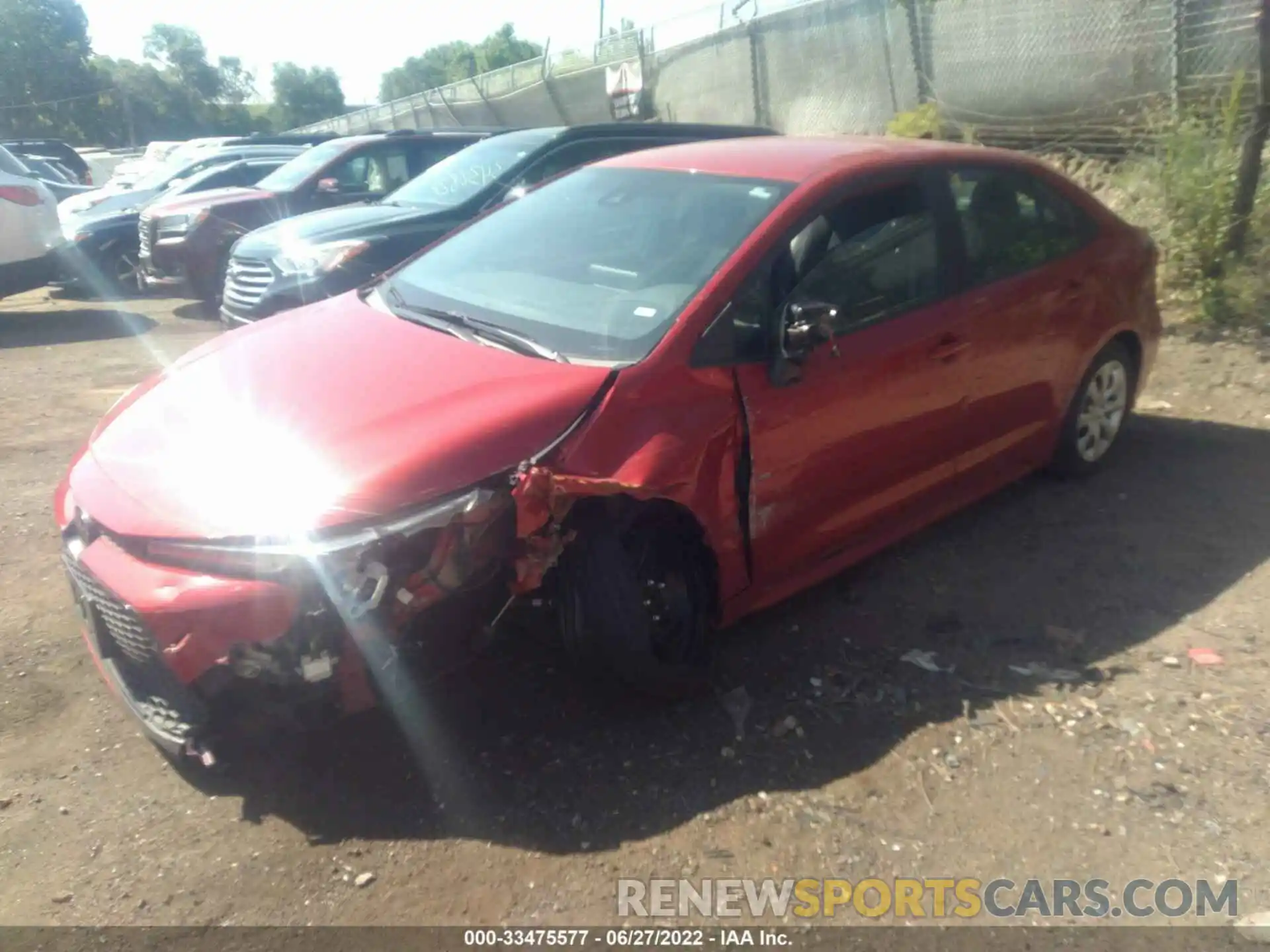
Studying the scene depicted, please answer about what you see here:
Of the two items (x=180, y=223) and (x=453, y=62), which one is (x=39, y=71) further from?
(x=180, y=223)

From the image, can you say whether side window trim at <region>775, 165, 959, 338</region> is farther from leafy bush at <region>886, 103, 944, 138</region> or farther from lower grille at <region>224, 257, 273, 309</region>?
leafy bush at <region>886, 103, 944, 138</region>

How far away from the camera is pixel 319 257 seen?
24.6 feet

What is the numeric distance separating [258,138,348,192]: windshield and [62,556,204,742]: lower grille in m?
8.23

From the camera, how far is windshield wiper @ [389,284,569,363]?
11.6 ft

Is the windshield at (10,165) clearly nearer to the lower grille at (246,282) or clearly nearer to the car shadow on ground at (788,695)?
the lower grille at (246,282)

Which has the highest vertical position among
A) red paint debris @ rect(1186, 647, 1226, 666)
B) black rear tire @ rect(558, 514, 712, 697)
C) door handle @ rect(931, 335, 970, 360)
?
door handle @ rect(931, 335, 970, 360)

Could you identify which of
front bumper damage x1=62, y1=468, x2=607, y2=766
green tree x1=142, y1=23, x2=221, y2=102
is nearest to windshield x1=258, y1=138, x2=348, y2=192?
front bumper damage x1=62, y1=468, x2=607, y2=766

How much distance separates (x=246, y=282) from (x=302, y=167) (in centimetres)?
357

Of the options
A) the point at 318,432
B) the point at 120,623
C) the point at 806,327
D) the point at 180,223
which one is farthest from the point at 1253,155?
the point at 180,223

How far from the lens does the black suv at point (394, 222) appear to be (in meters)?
7.42

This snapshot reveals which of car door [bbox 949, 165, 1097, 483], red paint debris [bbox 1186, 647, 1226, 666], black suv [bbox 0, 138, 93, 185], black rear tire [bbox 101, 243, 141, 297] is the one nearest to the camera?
red paint debris [bbox 1186, 647, 1226, 666]

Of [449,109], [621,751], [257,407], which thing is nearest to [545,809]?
[621,751]

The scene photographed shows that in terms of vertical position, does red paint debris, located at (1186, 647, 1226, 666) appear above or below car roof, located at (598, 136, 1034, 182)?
below

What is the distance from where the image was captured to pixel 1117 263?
17.3 feet
